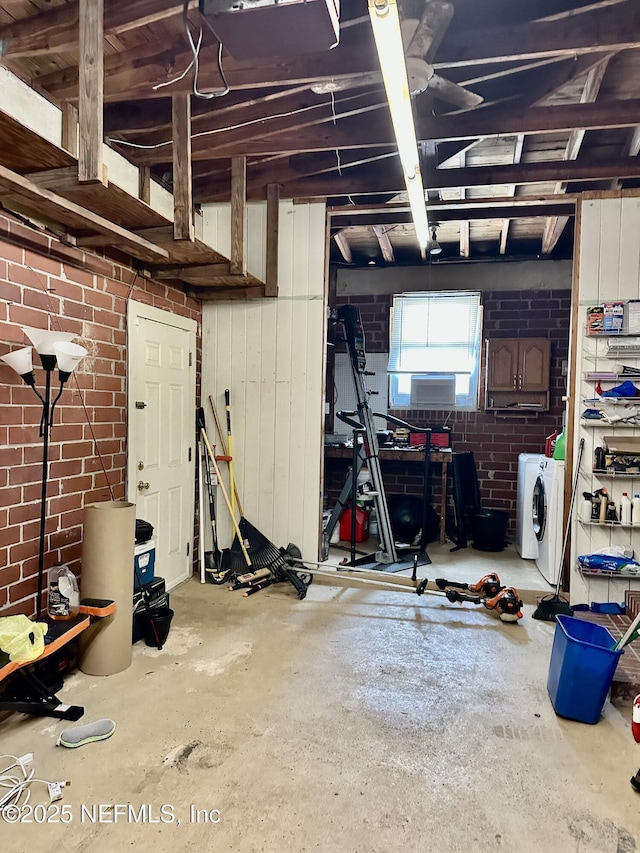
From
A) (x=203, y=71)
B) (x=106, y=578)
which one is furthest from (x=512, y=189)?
(x=106, y=578)

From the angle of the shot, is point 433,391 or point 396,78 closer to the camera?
point 396,78

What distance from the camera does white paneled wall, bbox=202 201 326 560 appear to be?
4422 mm

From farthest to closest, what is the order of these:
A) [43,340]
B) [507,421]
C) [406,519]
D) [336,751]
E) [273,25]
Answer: [507,421]
[406,519]
[43,340]
[336,751]
[273,25]

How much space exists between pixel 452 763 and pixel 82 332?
2.96 metres

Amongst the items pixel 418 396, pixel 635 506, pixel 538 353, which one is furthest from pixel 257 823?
pixel 538 353

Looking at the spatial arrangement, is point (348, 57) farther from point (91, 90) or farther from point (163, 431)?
point (163, 431)

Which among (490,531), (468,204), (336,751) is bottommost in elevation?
(336,751)

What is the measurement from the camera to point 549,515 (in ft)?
14.5

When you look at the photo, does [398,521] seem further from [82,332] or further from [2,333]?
[2,333]

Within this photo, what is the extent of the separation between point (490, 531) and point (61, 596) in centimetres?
418

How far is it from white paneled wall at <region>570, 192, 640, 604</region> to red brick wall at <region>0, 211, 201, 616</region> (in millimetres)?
3337

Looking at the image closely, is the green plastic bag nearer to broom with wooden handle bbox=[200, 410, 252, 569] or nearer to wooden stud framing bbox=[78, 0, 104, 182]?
wooden stud framing bbox=[78, 0, 104, 182]

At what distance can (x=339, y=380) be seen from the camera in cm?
654

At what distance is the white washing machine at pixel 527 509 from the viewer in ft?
16.5
